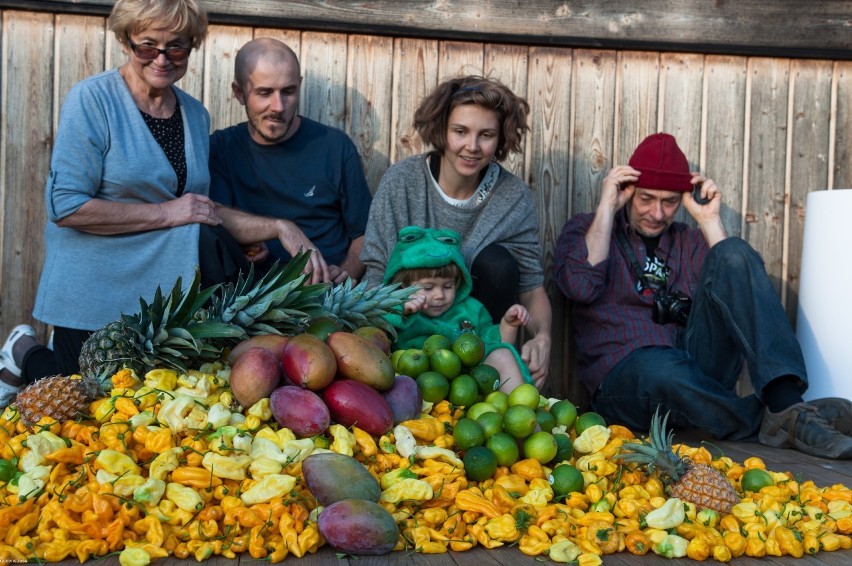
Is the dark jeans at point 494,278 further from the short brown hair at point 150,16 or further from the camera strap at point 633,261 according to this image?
the short brown hair at point 150,16

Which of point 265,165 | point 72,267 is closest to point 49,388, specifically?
point 72,267

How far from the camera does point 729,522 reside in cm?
248

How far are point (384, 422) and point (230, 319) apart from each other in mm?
642

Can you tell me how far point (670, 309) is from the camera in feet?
13.9

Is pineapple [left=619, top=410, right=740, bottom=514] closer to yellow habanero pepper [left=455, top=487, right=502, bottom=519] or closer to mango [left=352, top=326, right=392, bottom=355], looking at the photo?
yellow habanero pepper [left=455, top=487, right=502, bottom=519]

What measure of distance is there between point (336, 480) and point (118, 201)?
6.50ft

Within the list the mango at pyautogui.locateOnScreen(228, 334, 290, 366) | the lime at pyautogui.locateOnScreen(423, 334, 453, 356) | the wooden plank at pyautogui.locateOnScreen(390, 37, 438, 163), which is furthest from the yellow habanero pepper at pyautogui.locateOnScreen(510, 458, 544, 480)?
the wooden plank at pyautogui.locateOnScreen(390, 37, 438, 163)

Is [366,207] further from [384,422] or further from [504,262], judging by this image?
[384,422]

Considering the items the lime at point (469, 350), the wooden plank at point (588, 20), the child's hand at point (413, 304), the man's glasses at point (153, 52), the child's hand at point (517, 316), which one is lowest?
the lime at point (469, 350)

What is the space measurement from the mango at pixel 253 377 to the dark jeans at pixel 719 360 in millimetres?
1987

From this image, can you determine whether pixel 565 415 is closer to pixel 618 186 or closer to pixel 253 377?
pixel 253 377

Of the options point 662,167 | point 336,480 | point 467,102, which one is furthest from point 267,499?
point 662,167

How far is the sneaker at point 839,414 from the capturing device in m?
3.70

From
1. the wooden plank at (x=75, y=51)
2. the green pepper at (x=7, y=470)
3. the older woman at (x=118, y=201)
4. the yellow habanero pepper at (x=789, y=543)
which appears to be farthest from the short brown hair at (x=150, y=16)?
the yellow habanero pepper at (x=789, y=543)
